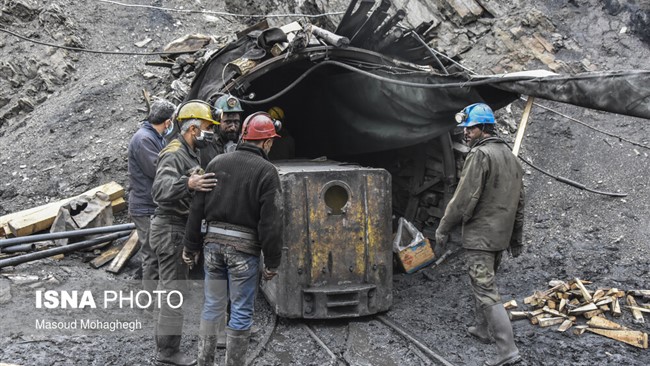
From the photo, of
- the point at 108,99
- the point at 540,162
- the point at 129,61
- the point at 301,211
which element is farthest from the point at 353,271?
the point at 129,61

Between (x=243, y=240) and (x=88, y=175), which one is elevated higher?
(x=88, y=175)

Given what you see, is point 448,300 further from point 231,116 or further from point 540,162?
point 540,162

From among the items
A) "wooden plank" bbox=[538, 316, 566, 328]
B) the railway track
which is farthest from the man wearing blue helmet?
"wooden plank" bbox=[538, 316, 566, 328]

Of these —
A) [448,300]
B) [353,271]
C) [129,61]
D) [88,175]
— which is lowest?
[448,300]

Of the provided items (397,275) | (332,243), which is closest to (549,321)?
(332,243)

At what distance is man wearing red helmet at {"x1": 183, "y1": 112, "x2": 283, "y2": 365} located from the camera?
4391mm

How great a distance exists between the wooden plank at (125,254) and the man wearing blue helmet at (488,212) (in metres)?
4.24

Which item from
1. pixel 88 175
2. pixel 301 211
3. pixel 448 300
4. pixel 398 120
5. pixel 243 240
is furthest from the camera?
pixel 88 175

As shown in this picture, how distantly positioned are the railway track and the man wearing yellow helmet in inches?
29.0

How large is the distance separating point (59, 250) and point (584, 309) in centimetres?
604

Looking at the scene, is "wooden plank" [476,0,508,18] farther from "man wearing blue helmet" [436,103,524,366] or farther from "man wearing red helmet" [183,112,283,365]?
"man wearing red helmet" [183,112,283,365]

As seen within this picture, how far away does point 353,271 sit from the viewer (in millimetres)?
6453

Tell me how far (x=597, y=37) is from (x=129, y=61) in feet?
34.2

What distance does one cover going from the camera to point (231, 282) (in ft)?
14.8
